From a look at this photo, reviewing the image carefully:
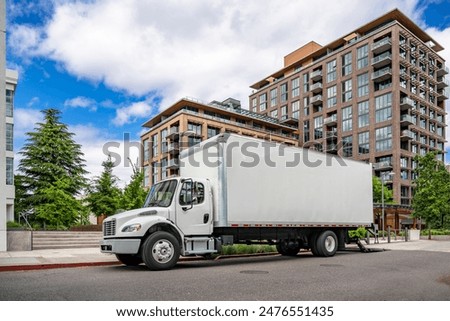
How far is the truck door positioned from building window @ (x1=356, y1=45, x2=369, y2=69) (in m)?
77.4

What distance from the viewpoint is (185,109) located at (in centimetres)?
8138

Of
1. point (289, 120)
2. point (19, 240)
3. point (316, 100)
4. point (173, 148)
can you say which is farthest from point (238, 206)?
point (289, 120)

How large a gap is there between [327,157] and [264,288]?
9.46m

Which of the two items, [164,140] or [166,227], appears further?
[164,140]

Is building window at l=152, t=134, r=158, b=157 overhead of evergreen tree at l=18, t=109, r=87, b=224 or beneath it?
overhead

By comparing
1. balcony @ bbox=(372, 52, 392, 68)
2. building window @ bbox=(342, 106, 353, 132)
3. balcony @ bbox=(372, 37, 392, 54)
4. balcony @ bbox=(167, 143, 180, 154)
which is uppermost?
balcony @ bbox=(372, 37, 392, 54)

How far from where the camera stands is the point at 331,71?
300 ft

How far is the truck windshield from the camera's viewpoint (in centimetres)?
1299

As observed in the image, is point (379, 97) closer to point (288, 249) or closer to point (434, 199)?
point (434, 199)

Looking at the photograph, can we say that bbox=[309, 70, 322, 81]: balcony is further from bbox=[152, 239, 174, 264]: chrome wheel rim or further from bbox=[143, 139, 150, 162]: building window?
bbox=[152, 239, 174, 264]: chrome wheel rim

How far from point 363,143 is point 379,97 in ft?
30.2

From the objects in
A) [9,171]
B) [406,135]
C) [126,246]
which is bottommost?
[126,246]

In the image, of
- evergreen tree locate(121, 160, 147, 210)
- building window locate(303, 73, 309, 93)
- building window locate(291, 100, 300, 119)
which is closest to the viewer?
evergreen tree locate(121, 160, 147, 210)

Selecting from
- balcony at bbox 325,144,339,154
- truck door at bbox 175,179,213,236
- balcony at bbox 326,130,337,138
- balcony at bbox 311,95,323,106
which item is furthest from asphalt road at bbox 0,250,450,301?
balcony at bbox 311,95,323,106
